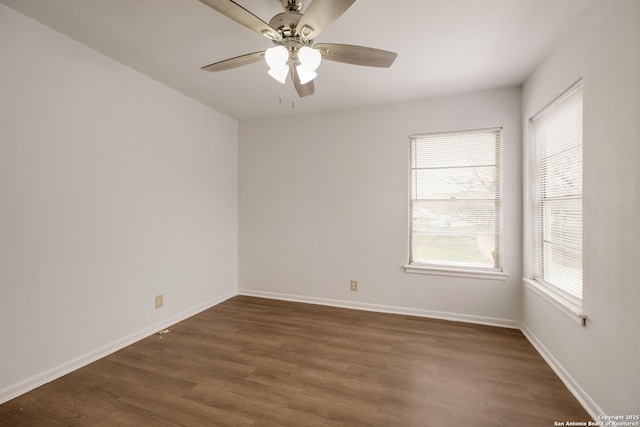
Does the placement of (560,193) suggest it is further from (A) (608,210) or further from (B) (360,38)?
(B) (360,38)

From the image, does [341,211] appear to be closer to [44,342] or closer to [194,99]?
[194,99]

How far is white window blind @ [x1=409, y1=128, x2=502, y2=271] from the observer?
3102 millimetres

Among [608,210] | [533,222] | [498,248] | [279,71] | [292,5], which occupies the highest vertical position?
[292,5]

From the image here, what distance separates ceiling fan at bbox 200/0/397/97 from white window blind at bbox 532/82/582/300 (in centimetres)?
153

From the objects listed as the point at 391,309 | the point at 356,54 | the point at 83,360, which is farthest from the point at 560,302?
the point at 83,360

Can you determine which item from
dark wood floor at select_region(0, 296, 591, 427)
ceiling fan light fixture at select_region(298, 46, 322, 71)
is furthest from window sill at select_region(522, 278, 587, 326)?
ceiling fan light fixture at select_region(298, 46, 322, 71)

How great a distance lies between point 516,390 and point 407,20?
103 inches

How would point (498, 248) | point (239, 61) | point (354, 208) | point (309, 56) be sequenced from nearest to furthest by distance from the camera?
1. point (309, 56)
2. point (239, 61)
3. point (498, 248)
4. point (354, 208)

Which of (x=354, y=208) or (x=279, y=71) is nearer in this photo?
(x=279, y=71)

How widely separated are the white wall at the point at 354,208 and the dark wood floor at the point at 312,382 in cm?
48

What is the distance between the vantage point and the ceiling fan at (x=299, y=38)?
1.36 meters

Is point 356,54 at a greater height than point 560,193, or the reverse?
point 356,54

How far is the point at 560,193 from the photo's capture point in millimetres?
2279

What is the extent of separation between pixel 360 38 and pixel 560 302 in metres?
2.44
